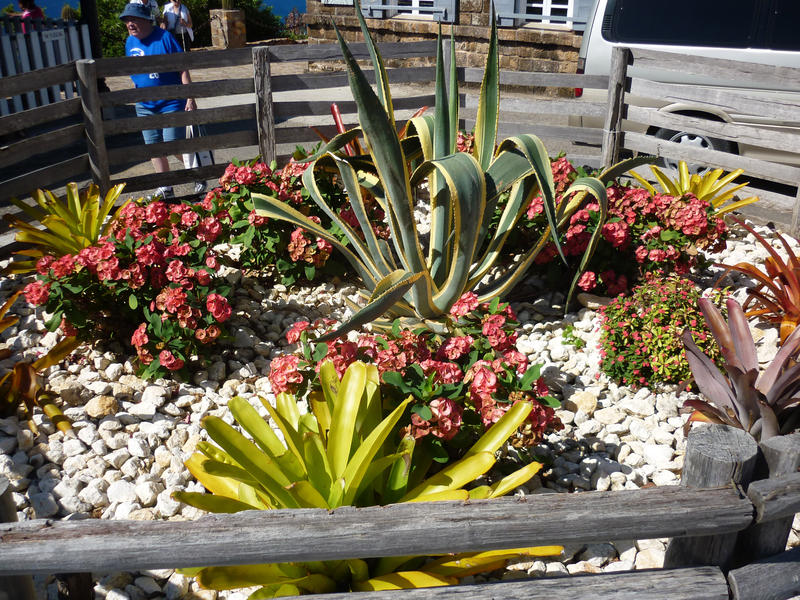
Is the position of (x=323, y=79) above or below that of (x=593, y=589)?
above

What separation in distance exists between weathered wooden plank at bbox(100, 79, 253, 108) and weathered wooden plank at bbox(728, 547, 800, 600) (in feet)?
15.1

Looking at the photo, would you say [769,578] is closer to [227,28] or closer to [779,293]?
[779,293]

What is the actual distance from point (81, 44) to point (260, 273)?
5.86 m

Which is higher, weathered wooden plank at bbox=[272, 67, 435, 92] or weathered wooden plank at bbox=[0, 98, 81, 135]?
weathered wooden plank at bbox=[272, 67, 435, 92]

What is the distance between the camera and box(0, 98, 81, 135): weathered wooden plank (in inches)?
174

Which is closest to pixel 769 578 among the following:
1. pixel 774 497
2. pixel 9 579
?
pixel 774 497

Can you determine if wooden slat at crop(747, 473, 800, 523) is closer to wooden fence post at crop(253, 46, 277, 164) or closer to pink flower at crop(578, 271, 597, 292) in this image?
pink flower at crop(578, 271, 597, 292)

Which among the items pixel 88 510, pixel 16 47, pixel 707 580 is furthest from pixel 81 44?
pixel 707 580

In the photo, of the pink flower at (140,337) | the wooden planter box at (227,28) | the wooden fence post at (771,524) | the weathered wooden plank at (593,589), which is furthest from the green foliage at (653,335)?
the wooden planter box at (227,28)

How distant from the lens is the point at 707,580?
1.79 metres

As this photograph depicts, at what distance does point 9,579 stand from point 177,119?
4.10 m

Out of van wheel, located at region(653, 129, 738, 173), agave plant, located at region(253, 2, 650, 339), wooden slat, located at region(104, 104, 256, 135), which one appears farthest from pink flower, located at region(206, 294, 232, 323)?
van wheel, located at region(653, 129, 738, 173)

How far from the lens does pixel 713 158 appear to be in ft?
17.1

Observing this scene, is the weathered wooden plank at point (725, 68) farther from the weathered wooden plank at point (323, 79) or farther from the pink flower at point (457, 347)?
the pink flower at point (457, 347)
